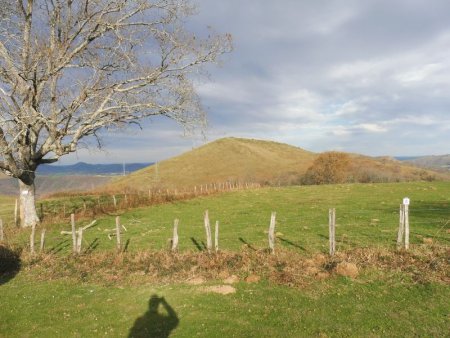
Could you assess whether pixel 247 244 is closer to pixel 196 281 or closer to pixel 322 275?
pixel 196 281

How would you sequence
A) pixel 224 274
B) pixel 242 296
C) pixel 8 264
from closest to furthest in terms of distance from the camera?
pixel 242 296 < pixel 224 274 < pixel 8 264

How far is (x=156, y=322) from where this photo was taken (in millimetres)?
14219

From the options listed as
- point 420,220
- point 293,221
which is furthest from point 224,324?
point 420,220

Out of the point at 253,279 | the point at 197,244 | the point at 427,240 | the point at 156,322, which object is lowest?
the point at 156,322

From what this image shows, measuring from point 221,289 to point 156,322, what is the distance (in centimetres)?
317

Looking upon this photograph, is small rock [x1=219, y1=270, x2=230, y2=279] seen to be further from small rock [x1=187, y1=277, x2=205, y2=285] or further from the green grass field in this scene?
small rock [x1=187, y1=277, x2=205, y2=285]

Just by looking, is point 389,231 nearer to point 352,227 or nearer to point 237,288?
point 352,227

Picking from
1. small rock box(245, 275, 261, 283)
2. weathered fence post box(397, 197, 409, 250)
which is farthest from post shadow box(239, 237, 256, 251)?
weathered fence post box(397, 197, 409, 250)

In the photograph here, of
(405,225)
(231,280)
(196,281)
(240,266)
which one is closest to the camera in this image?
(231,280)

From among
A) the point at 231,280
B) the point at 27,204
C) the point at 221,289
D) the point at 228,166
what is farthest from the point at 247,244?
the point at 228,166

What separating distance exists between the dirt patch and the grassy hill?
237 feet

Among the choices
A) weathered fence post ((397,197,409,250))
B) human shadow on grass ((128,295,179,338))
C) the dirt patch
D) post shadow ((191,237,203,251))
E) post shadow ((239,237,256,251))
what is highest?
weathered fence post ((397,197,409,250))

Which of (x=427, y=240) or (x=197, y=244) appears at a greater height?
(x=427, y=240)

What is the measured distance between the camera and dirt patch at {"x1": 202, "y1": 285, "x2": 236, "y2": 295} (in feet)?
52.7
